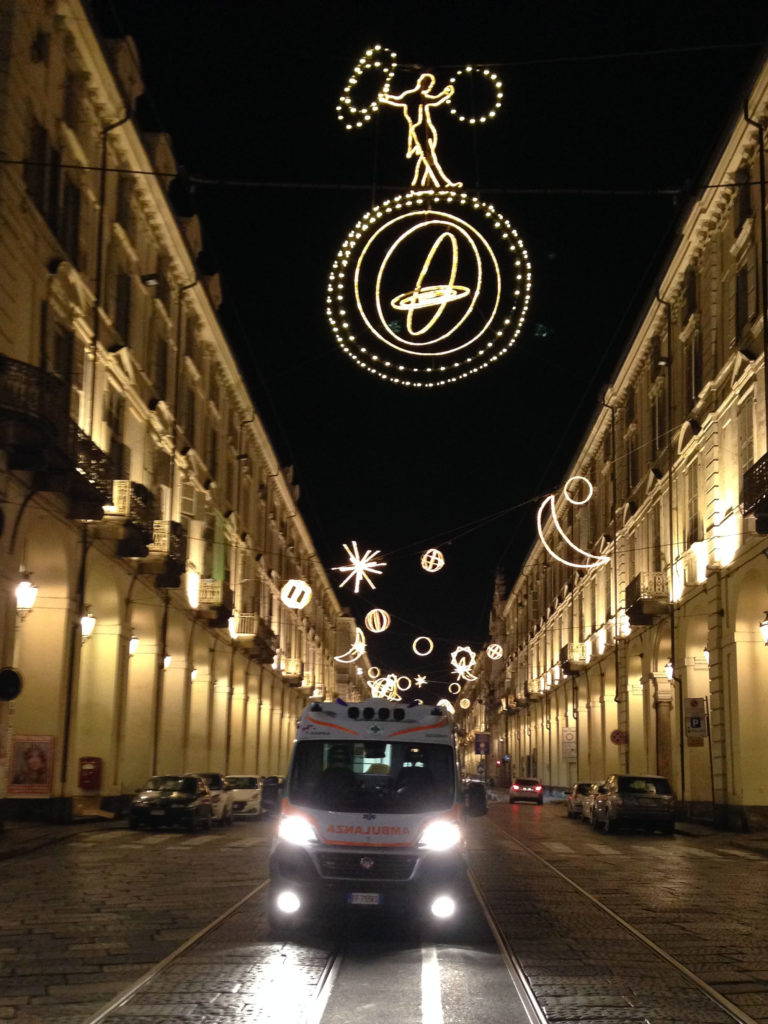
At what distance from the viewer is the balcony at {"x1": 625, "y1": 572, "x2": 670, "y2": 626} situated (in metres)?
38.3

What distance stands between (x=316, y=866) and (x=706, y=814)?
1069 inches

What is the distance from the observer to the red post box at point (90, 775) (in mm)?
31453

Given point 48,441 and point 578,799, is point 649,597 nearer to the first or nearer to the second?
point 578,799

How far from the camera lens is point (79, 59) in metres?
29.4

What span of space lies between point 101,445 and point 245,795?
1372cm

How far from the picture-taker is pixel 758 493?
87.4 ft

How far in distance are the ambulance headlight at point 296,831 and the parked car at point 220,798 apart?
21134 mm

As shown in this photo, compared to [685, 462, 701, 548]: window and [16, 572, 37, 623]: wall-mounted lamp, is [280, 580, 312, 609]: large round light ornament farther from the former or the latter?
[16, 572, 37, 623]: wall-mounted lamp

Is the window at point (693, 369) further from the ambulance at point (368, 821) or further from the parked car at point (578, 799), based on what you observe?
the ambulance at point (368, 821)

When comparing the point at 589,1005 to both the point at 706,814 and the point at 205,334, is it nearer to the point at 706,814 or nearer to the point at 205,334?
the point at 706,814

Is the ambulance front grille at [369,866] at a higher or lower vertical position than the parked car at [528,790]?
lower

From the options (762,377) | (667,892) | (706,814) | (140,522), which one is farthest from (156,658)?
(667,892)

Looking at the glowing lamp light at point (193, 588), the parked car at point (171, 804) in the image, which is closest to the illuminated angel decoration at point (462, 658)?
the glowing lamp light at point (193, 588)

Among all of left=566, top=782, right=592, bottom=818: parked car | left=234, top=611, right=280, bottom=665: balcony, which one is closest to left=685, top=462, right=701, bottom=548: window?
left=566, top=782, right=592, bottom=818: parked car
